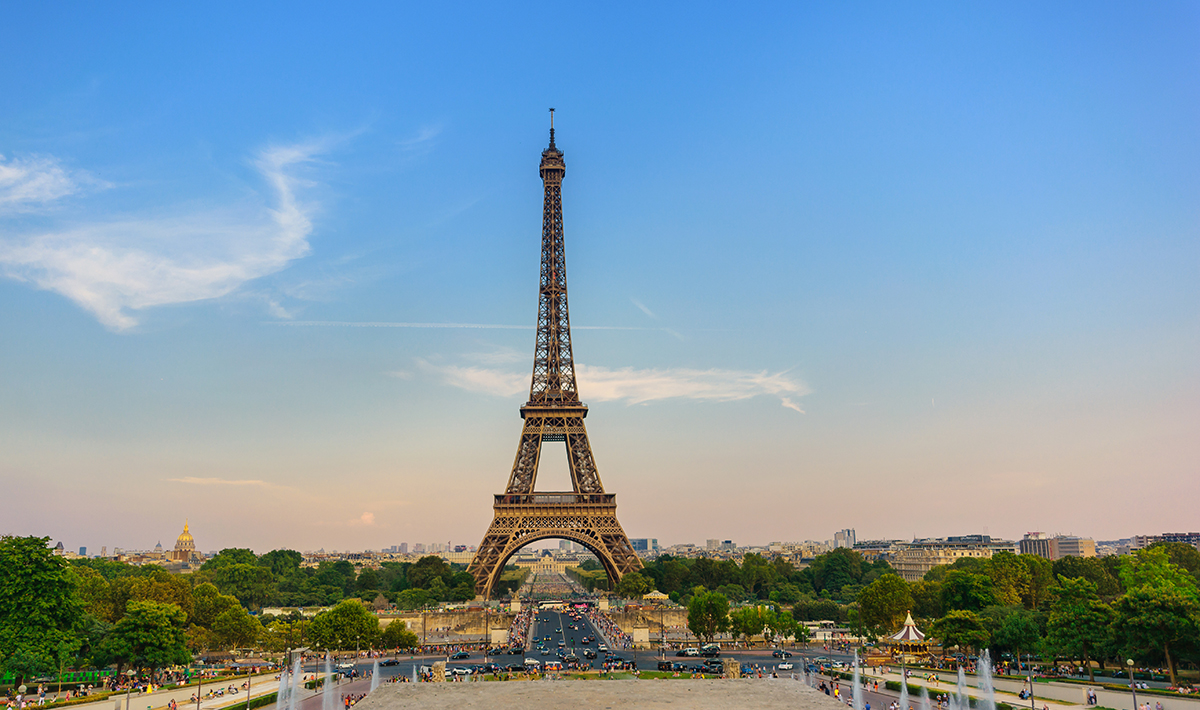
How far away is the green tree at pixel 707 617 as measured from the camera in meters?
76.4

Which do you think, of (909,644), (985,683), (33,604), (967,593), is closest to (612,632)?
(909,644)

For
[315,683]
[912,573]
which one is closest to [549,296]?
[315,683]

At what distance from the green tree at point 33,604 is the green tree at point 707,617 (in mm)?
49807

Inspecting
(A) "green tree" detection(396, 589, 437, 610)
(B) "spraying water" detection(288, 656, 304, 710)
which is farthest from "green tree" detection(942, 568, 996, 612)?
(A) "green tree" detection(396, 589, 437, 610)

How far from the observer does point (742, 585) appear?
134 m

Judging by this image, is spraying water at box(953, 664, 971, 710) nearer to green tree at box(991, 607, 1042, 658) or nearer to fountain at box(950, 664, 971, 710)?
fountain at box(950, 664, 971, 710)

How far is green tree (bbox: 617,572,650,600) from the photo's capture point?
9475 centimetres

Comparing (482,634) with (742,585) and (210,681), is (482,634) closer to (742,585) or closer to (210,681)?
(210,681)

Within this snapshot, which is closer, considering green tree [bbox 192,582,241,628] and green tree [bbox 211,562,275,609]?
green tree [bbox 192,582,241,628]

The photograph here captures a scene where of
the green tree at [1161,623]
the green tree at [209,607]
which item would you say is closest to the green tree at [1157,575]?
the green tree at [1161,623]

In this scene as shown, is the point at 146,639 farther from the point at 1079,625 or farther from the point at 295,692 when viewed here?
the point at 1079,625

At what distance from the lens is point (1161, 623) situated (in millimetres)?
46688

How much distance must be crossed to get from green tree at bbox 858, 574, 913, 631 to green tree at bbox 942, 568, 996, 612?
349cm

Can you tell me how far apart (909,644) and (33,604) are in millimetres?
64741
